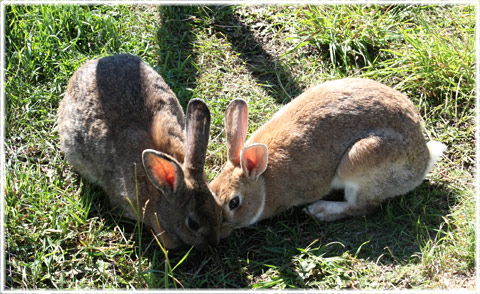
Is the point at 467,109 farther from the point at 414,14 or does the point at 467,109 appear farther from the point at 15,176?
the point at 15,176

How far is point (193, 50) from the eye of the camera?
6570 millimetres

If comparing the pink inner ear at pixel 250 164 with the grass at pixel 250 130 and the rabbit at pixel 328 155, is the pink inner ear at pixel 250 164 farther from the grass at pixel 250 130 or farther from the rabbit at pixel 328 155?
the grass at pixel 250 130

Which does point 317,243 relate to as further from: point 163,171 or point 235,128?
point 163,171

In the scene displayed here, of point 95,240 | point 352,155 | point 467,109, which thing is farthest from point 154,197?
point 467,109

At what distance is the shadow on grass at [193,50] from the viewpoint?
245 inches

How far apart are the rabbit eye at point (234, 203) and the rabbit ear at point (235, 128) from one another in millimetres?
309

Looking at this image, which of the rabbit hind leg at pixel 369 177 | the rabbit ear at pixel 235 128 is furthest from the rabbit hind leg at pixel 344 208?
the rabbit ear at pixel 235 128

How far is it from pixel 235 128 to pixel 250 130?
77cm

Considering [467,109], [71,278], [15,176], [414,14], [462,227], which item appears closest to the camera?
[71,278]

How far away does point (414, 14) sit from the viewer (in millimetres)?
6664

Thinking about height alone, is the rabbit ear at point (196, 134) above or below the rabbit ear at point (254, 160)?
above

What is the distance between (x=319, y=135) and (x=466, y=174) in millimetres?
1452

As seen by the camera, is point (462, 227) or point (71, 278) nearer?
point (71, 278)

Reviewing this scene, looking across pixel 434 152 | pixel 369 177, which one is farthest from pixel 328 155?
pixel 434 152
